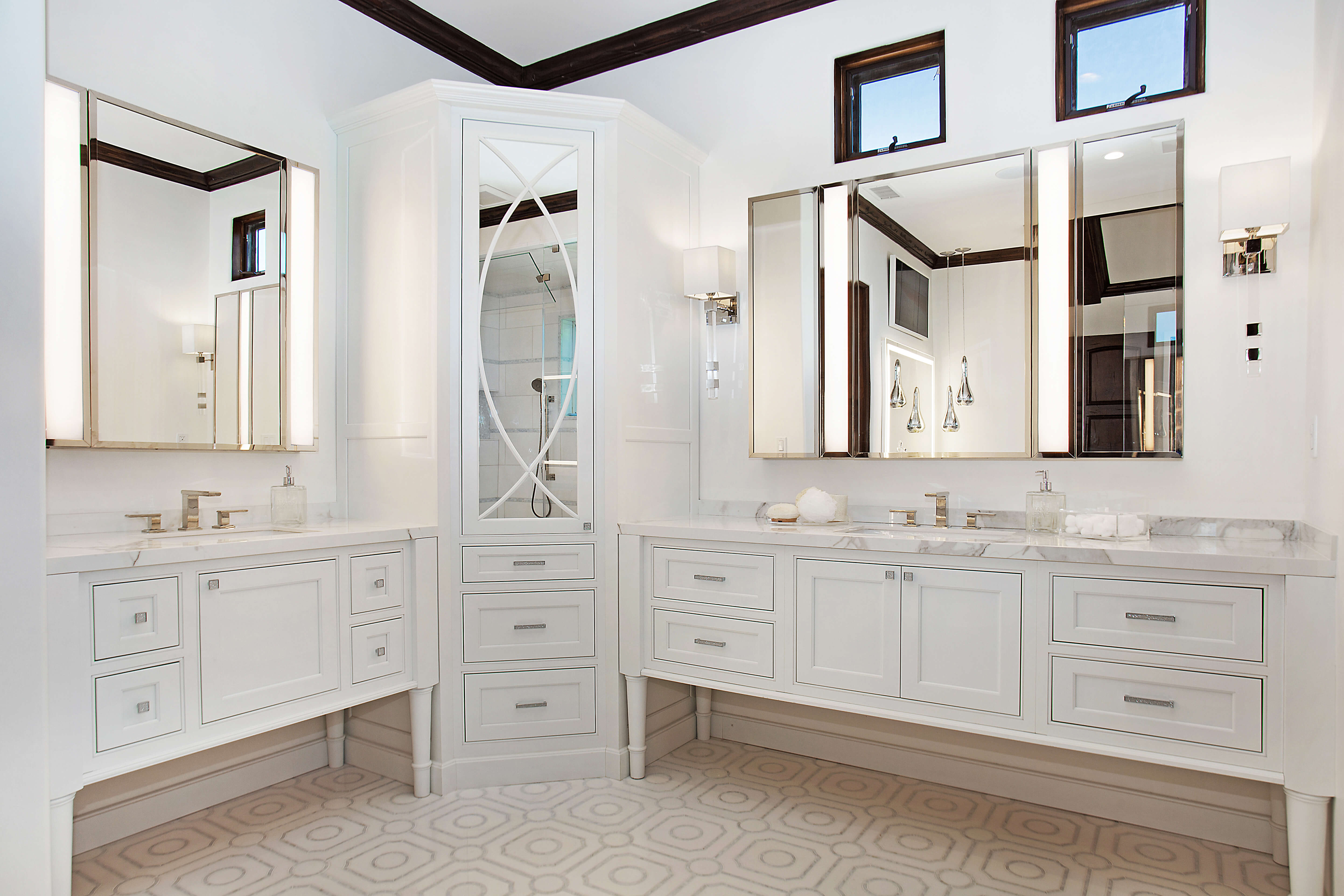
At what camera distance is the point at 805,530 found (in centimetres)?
257

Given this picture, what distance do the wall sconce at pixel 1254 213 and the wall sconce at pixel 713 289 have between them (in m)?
1.57

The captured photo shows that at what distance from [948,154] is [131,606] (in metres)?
2.80

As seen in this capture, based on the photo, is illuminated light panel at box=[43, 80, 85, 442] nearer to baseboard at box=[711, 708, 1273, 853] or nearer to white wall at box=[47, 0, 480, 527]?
white wall at box=[47, 0, 480, 527]

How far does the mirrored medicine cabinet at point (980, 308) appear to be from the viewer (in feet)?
7.97

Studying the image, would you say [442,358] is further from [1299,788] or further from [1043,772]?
[1299,788]

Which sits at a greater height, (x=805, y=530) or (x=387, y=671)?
(x=805, y=530)

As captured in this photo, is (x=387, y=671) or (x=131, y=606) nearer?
(x=131, y=606)

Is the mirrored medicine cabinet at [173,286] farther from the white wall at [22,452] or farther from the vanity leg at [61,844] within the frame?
the vanity leg at [61,844]

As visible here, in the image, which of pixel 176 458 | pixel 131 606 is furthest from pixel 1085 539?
pixel 176 458

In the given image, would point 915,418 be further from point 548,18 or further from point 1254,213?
point 548,18

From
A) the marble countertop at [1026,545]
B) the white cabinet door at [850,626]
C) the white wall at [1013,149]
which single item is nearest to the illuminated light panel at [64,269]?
the marble countertop at [1026,545]

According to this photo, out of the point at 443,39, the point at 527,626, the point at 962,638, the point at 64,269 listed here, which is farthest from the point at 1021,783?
the point at 443,39

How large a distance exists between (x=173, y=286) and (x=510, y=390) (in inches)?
41.7

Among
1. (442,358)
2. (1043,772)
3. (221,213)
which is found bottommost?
(1043,772)
